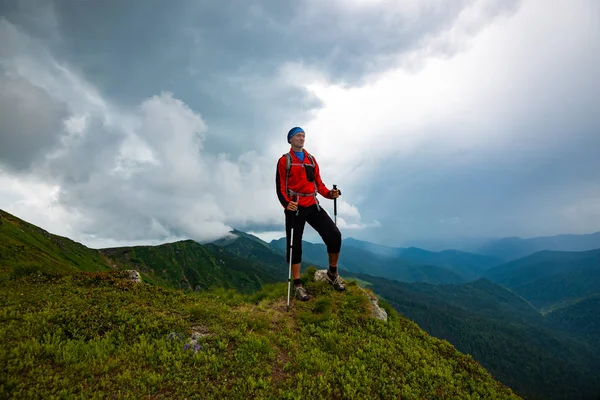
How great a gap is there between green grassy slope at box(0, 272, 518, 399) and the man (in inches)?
70.5

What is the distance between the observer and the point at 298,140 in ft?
34.4

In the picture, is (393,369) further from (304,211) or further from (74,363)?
(74,363)

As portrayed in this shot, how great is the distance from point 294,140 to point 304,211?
2.66 m

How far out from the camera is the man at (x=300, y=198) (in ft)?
33.7

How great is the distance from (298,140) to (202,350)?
23.8 feet

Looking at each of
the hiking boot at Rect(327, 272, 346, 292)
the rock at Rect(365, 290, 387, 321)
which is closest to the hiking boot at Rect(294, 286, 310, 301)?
the hiking boot at Rect(327, 272, 346, 292)

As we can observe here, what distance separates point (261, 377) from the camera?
19.7 feet

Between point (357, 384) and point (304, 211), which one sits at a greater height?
point (304, 211)

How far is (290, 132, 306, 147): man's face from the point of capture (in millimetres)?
10461

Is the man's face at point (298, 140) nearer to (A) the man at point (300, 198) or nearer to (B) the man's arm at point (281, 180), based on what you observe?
(A) the man at point (300, 198)

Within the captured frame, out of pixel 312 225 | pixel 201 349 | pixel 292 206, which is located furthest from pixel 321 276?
pixel 201 349

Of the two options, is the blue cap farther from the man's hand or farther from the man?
the man's hand

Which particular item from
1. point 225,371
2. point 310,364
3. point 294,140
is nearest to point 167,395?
point 225,371

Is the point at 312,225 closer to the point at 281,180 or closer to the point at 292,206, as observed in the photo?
the point at 292,206
